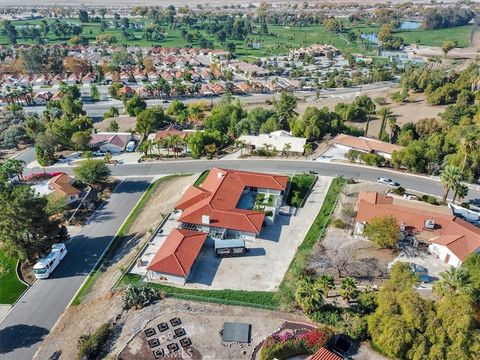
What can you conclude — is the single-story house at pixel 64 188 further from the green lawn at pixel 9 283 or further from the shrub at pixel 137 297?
the shrub at pixel 137 297

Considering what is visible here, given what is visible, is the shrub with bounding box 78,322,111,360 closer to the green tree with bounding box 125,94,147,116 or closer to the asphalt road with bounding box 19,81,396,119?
the green tree with bounding box 125,94,147,116

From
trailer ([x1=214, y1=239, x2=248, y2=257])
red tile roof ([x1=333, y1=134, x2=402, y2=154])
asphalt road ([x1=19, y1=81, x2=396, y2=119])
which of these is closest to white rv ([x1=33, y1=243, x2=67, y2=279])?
trailer ([x1=214, y1=239, x2=248, y2=257])

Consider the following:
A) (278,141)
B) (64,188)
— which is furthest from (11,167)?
(278,141)

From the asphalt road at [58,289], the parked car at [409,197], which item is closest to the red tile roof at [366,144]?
the parked car at [409,197]

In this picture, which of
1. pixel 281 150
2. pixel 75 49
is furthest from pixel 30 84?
pixel 281 150

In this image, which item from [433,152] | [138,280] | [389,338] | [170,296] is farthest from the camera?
[433,152]

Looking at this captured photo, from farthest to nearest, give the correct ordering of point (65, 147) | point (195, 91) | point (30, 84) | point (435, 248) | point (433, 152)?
point (30, 84) < point (195, 91) < point (65, 147) < point (433, 152) < point (435, 248)

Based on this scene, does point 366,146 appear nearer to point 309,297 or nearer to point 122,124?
point 309,297

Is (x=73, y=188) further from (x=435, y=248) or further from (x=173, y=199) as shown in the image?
(x=435, y=248)
